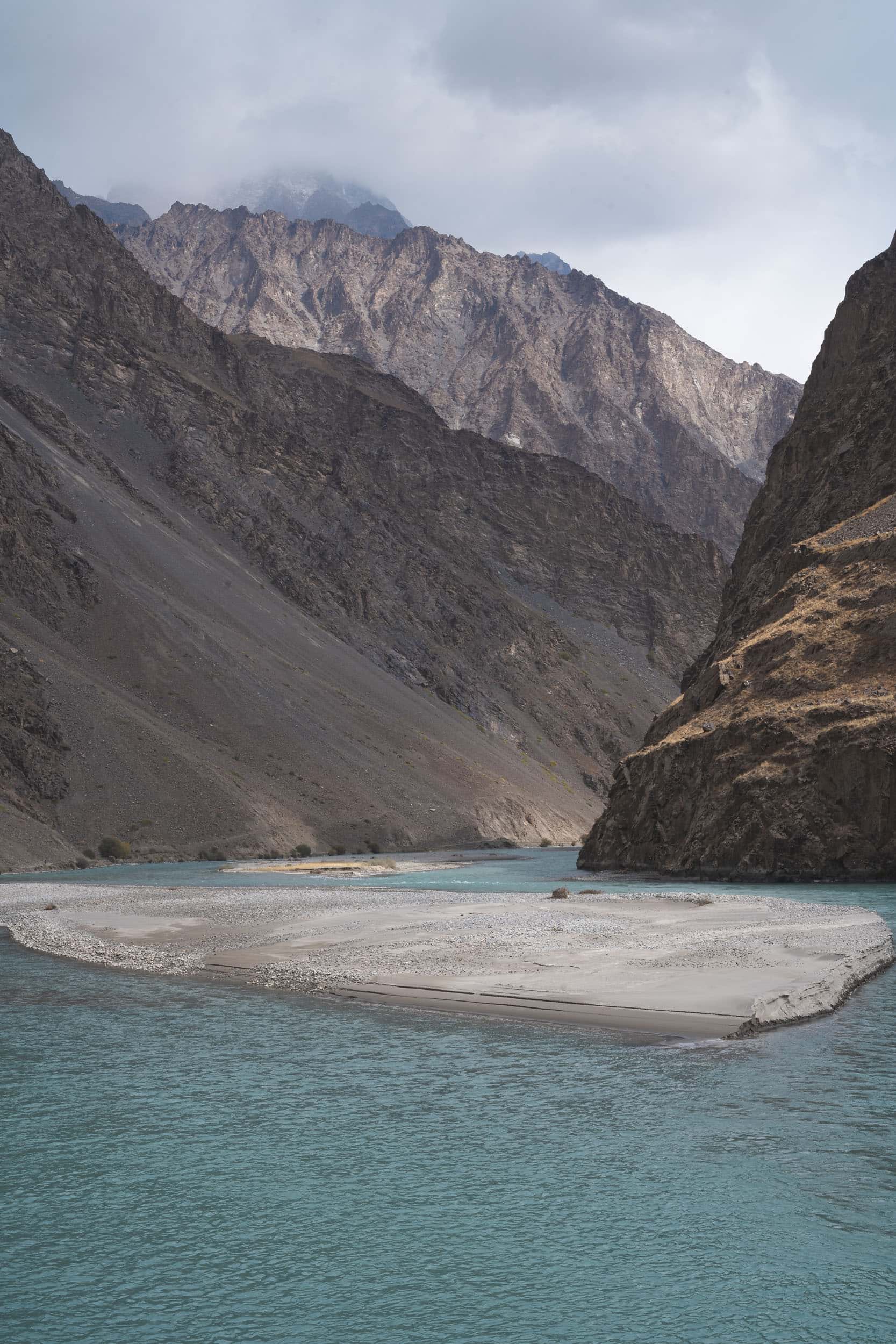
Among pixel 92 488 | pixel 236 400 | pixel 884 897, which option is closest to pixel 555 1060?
pixel 884 897

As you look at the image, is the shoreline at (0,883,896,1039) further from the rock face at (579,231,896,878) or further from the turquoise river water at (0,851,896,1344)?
the rock face at (579,231,896,878)

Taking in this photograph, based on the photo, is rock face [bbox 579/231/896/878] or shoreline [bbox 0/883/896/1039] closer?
shoreline [bbox 0/883/896/1039]

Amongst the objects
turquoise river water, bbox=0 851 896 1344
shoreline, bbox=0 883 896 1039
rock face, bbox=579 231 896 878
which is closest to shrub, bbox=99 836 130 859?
rock face, bbox=579 231 896 878

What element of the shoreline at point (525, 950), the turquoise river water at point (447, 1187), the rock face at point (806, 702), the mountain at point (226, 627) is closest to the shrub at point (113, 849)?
the mountain at point (226, 627)

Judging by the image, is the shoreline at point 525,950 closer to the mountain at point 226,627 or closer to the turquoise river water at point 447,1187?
the turquoise river water at point 447,1187

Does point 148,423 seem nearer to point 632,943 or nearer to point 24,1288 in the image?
Result: point 632,943

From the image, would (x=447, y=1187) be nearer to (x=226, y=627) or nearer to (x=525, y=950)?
(x=525, y=950)
